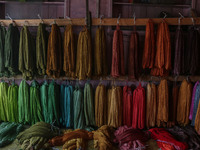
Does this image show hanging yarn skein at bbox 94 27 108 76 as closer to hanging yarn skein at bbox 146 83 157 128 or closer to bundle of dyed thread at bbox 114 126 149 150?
hanging yarn skein at bbox 146 83 157 128

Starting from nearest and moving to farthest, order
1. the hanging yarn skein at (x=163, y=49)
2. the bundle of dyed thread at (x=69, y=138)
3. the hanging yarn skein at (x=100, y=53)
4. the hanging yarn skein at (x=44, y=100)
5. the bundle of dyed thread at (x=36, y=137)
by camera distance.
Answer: the bundle of dyed thread at (x=36, y=137), the bundle of dyed thread at (x=69, y=138), the hanging yarn skein at (x=163, y=49), the hanging yarn skein at (x=100, y=53), the hanging yarn skein at (x=44, y=100)

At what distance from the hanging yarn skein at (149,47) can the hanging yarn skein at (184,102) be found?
70 centimetres

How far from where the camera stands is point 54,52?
312 cm

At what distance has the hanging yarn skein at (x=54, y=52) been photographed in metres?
3.12

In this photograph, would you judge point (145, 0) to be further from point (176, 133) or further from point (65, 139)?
point (65, 139)

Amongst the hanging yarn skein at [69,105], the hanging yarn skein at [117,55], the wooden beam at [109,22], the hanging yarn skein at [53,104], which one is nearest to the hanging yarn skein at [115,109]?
the hanging yarn skein at [117,55]

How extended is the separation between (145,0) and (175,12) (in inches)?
25.7

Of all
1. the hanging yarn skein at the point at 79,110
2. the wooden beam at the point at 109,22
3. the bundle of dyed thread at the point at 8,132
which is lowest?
the bundle of dyed thread at the point at 8,132

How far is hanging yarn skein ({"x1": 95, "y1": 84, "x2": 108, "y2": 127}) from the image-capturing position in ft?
10.7

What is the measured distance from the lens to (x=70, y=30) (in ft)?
10.4

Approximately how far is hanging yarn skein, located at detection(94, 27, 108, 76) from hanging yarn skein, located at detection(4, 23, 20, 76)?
1.42 metres

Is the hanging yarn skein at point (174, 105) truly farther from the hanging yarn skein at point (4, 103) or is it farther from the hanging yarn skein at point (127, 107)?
the hanging yarn skein at point (4, 103)

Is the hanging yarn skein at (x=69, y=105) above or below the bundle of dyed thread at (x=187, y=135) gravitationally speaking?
above

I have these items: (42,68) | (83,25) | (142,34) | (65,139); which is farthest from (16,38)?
(142,34)
